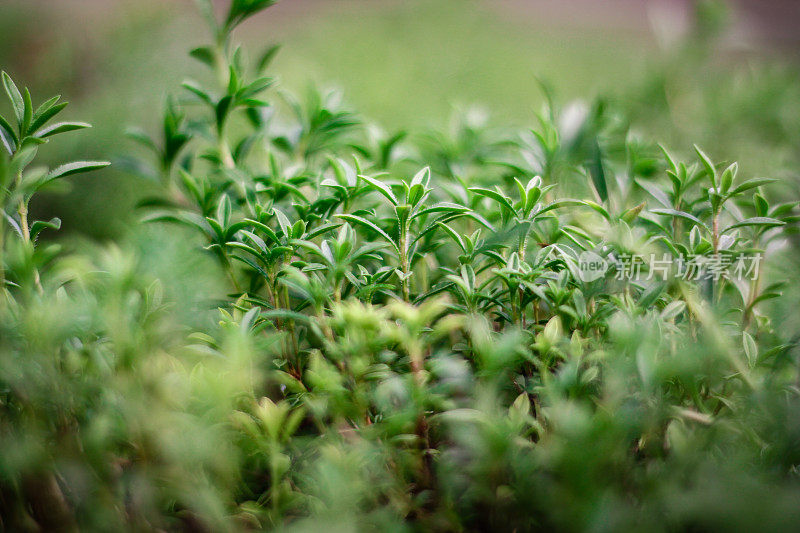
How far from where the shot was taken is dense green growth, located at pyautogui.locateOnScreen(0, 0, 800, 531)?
17.2 inches

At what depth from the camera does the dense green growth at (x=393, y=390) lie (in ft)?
1.44

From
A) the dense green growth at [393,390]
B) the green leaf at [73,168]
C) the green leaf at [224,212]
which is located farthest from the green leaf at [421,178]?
the green leaf at [73,168]

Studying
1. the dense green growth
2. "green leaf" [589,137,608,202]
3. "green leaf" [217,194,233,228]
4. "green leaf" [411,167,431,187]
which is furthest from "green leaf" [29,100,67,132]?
"green leaf" [589,137,608,202]

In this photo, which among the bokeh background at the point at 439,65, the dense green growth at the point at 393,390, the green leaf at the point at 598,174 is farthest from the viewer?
the bokeh background at the point at 439,65

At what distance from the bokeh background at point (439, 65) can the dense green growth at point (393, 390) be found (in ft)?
1.30

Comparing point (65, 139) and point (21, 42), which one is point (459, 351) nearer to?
point (65, 139)

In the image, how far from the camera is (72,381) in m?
0.48

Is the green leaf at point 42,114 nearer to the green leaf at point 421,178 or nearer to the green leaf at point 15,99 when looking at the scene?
the green leaf at point 15,99

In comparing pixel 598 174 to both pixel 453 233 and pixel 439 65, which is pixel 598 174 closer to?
pixel 453 233

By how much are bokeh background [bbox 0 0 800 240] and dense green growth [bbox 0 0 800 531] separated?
40 cm

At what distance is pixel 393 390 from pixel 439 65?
2.27m

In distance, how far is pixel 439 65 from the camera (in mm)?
2508

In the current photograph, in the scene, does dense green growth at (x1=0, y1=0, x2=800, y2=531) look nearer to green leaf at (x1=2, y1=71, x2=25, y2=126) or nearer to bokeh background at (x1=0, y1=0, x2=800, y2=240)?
green leaf at (x1=2, y1=71, x2=25, y2=126)

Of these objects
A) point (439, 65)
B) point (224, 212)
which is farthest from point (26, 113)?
point (439, 65)
